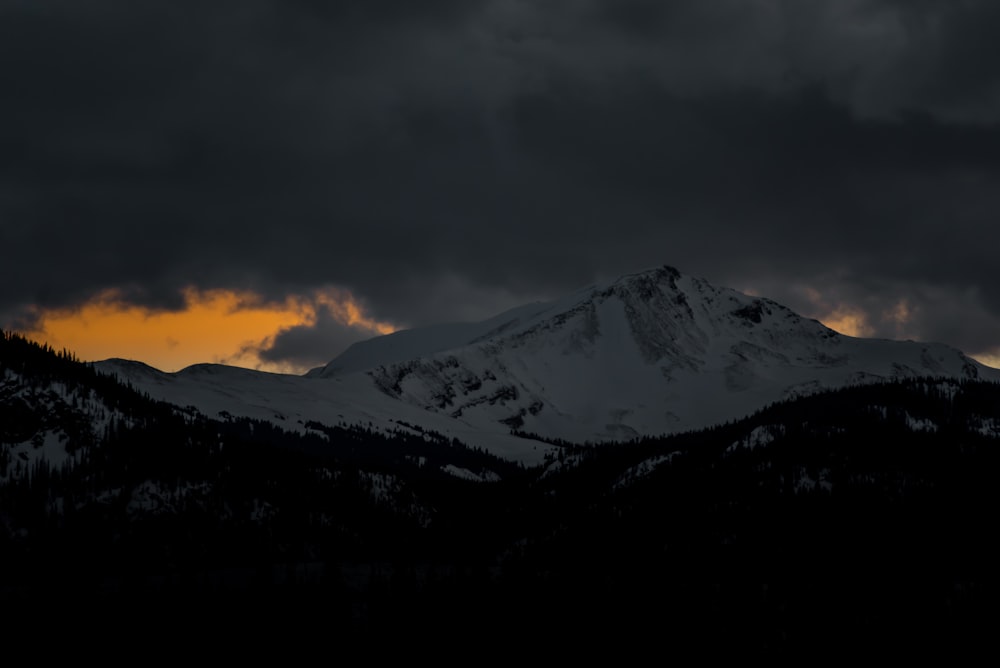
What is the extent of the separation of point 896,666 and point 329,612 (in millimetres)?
96506

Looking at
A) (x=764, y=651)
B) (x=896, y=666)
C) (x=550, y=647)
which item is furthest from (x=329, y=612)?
(x=896, y=666)

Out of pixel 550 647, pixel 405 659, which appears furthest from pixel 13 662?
pixel 550 647

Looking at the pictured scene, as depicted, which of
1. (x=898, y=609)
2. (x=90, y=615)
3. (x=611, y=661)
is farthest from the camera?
(x=898, y=609)

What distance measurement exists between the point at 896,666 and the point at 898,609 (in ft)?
147

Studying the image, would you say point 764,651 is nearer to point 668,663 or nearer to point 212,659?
point 668,663

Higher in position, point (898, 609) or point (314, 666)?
point (898, 609)

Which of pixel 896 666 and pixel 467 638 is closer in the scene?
pixel 896 666

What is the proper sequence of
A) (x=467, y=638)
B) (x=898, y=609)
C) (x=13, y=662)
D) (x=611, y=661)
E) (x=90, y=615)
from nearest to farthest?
(x=13, y=662) < (x=611, y=661) < (x=467, y=638) < (x=90, y=615) < (x=898, y=609)

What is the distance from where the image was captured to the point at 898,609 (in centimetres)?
19388

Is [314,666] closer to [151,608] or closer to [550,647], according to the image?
[550,647]

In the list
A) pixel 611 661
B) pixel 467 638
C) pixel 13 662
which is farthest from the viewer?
pixel 467 638

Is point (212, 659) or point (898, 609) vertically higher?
point (898, 609)

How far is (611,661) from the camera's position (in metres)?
→ 155

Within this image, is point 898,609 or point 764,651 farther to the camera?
point 898,609
